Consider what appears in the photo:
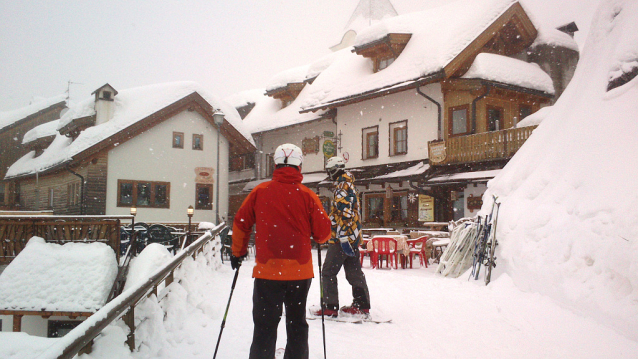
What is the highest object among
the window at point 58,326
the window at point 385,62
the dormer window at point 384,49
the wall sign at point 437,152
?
A: the dormer window at point 384,49

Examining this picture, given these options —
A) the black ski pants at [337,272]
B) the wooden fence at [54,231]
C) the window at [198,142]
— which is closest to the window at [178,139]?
the window at [198,142]

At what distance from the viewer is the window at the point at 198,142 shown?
83.4 feet

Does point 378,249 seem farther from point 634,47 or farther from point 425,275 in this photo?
point 634,47

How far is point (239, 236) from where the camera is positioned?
3.79 meters

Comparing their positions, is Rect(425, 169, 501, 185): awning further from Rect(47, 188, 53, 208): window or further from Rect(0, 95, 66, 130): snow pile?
Rect(0, 95, 66, 130): snow pile

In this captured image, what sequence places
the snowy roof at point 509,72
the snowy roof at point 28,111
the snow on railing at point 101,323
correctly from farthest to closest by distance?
the snowy roof at point 28,111
the snowy roof at point 509,72
the snow on railing at point 101,323

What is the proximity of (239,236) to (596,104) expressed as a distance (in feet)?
22.4

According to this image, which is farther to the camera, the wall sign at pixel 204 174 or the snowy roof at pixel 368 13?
the snowy roof at pixel 368 13

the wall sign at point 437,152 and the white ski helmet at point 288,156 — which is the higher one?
the wall sign at point 437,152

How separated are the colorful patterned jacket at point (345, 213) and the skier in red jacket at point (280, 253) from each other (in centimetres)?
201

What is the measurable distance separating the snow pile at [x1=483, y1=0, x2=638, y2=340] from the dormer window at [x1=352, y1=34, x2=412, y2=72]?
12.4 m

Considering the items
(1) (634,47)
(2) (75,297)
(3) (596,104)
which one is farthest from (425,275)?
(2) (75,297)

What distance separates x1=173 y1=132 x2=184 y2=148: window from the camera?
24.9 meters

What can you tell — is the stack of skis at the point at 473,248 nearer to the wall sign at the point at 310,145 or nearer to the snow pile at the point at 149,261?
the snow pile at the point at 149,261
